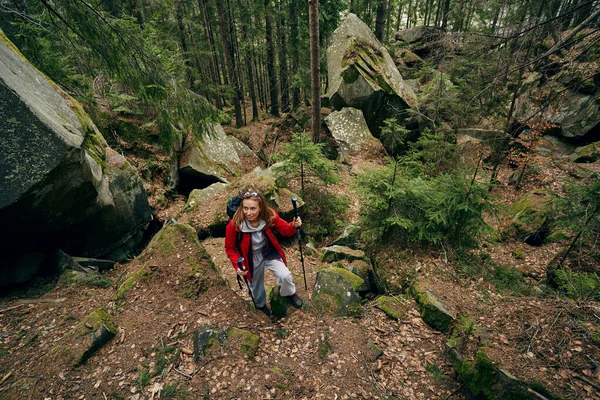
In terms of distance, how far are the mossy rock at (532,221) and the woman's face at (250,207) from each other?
8696 millimetres

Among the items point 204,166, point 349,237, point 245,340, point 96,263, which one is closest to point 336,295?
point 245,340

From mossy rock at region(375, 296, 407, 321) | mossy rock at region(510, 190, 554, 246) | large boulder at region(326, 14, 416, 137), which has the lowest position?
mossy rock at region(510, 190, 554, 246)

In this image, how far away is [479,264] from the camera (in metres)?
6.00

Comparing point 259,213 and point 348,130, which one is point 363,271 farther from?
point 348,130

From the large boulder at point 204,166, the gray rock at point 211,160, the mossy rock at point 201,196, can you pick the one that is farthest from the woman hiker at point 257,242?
the large boulder at point 204,166

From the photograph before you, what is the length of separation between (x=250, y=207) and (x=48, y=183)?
3615mm

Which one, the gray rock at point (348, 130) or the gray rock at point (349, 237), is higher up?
the gray rock at point (348, 130)

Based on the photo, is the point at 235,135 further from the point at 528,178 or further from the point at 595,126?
the point at 595,126

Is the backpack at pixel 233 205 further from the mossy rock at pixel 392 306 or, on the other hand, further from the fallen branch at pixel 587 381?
the fallen branch at pixel 587 381

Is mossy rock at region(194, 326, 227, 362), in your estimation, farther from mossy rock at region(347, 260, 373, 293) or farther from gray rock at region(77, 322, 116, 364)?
mossy rock at region(347, 260, 373, 293)

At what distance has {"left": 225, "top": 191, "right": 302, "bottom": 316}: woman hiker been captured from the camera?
4.10 meters

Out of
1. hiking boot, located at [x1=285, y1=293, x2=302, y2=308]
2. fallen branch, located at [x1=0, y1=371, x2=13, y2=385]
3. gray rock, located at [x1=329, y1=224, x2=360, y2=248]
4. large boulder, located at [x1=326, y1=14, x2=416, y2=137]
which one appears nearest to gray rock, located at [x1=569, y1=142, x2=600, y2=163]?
large boulder, located at [x1=326, y1=14, x2=416, y2=137]

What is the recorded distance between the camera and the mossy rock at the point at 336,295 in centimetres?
486

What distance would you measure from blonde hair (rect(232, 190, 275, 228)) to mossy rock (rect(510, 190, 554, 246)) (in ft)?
27.7
